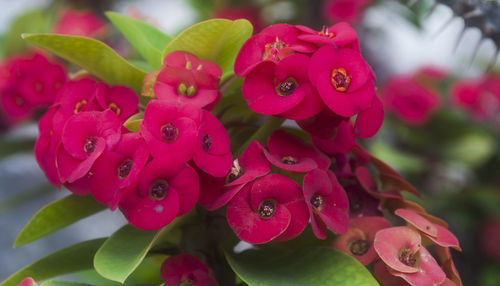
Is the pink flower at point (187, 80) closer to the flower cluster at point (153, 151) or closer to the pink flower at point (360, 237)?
the flower cluster at point (153, 151)

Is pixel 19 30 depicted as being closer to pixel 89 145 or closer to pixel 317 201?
pixel 89 145

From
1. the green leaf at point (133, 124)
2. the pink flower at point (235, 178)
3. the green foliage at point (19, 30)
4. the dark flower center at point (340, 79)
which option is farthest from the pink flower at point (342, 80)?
the green foliage at point (19, 30)

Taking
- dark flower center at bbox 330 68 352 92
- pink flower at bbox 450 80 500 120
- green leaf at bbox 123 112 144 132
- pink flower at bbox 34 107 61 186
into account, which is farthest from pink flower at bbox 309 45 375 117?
pink flower at bbox 450 80 500 120

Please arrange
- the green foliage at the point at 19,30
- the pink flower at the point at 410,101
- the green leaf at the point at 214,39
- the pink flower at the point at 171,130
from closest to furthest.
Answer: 1. the pink flower at the point at 171,130
2. the green leaf at the point at 214,39
3. the green foliage at the point at 19,30
4. the pink flower at the point at 410,101

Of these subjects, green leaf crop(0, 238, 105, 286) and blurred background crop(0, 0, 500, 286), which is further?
blurred background crop(0, 0, 500, 286)

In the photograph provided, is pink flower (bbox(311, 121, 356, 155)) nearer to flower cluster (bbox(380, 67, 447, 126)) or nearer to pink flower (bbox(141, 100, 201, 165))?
pink flower (bbox(141, 100, 201, 165))

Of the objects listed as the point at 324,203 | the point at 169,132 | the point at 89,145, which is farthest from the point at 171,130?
the point at 324,203

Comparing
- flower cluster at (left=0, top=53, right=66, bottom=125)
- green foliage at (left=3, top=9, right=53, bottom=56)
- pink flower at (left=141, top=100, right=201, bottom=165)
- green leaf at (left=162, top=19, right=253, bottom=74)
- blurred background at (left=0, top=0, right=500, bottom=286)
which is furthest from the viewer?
blurred background at (left=0, top=0, right=500, bottom=286)

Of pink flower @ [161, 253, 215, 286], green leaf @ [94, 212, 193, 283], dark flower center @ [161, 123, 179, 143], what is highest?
dark flower center @ [161, 123, 179, 143]
